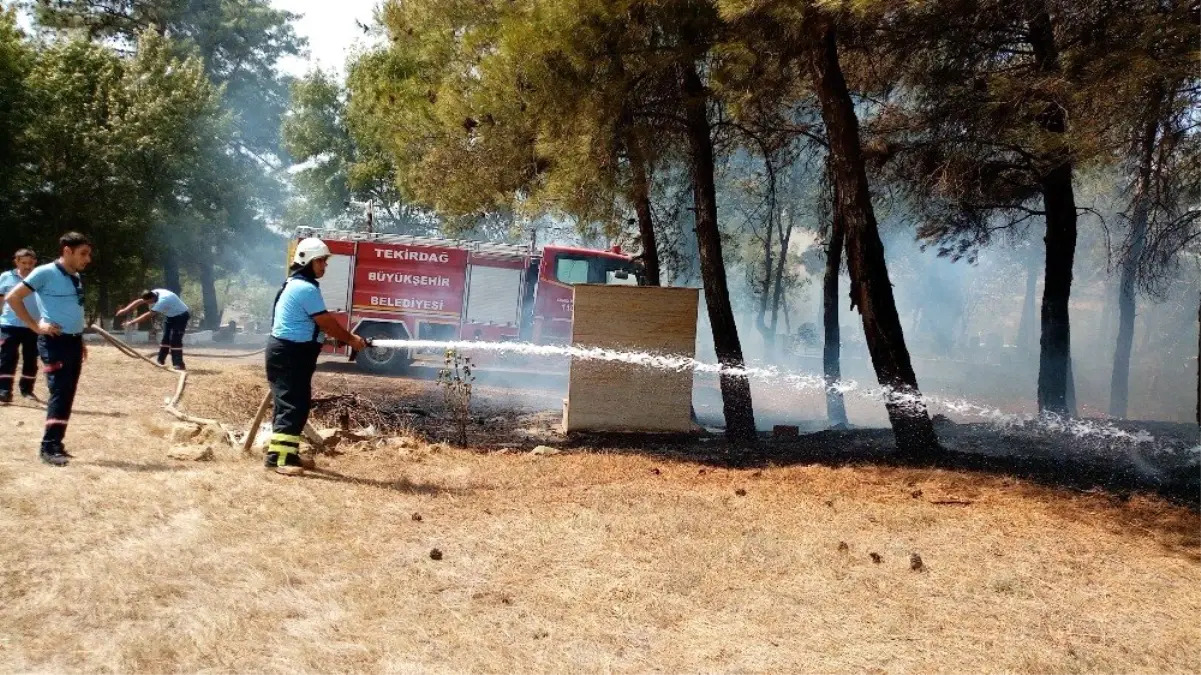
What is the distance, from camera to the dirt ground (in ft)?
11.4

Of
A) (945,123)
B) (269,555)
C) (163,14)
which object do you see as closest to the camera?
(269,555)

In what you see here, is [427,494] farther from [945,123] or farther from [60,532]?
[945,123]

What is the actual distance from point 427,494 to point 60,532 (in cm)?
221

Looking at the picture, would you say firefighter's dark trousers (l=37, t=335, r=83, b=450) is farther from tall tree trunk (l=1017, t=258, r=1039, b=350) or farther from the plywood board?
tall tree trunk (l=1017, t=258, r=1039, b=350)

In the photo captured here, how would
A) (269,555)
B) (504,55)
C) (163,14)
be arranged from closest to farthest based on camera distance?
(269,555) < (504,55) < (163,14)

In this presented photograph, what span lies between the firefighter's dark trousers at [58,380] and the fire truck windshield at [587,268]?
451 inches

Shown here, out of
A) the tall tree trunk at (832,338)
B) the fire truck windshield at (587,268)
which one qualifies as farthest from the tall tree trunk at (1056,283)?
the fire truck windshield at (587,268)

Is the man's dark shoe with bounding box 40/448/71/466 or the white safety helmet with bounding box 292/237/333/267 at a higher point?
the white safety helmet with bounding box 292/237/333/267

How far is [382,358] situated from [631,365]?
938cm

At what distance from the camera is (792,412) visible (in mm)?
17938

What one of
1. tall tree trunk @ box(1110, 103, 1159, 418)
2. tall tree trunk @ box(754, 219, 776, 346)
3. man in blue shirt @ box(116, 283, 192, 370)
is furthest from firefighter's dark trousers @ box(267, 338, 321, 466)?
tall tree trunk @ box(754, 219, 776, 346)

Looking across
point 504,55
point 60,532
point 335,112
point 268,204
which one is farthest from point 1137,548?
point 268,204

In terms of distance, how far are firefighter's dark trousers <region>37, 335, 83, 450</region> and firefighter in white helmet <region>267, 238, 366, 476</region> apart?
1312 mm

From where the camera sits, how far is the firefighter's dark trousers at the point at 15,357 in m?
8.61
